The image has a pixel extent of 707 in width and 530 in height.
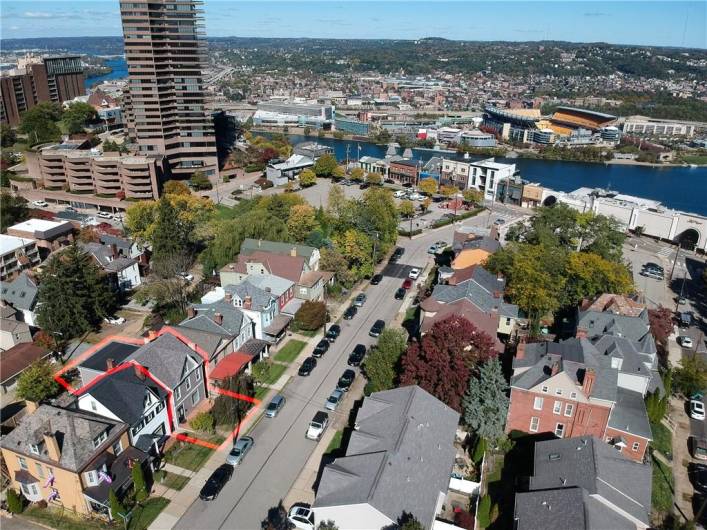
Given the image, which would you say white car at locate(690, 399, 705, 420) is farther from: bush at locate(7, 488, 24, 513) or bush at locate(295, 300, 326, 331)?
bush at locate(7, 488, 24, 513)

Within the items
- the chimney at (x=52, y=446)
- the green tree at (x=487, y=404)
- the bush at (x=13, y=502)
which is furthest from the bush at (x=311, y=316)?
the bush at (x=13, y=502)

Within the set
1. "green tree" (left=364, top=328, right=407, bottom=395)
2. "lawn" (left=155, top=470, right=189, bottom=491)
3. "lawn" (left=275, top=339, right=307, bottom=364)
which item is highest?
"green tree" (left=364, top=328, right=407, bottom=395)

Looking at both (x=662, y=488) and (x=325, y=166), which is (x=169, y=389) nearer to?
(x=662, y=488)

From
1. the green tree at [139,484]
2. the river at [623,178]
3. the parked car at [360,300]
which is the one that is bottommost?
the river at [623,178]

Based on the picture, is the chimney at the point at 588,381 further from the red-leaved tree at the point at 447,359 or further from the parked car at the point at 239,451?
the parked car at the point at 239,451

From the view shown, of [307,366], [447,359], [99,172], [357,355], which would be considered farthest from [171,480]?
[99,172]

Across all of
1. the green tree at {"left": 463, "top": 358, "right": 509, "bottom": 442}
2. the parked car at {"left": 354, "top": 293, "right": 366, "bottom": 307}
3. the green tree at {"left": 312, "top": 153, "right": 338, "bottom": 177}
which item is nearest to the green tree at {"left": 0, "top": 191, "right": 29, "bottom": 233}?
the parked car at {"left": 354, "top": 293, "right": 366, "bottom": 307}
